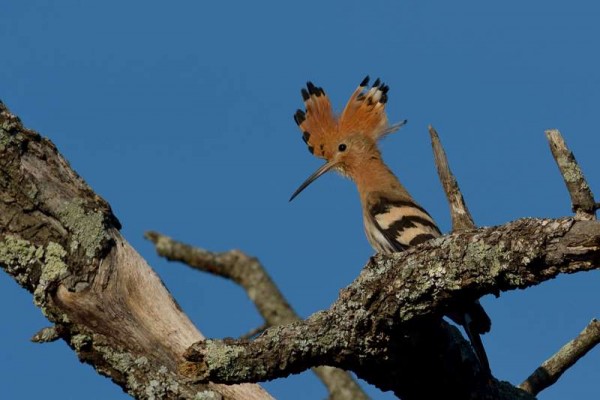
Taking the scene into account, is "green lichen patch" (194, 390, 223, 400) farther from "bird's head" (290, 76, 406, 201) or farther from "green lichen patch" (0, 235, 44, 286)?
"bird's head" (290, 76, 406, 201)

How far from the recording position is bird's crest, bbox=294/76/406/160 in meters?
7.35

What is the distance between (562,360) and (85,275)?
202 cm

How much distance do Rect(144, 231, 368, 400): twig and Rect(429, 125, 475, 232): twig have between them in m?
1.50

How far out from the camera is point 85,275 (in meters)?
3.63

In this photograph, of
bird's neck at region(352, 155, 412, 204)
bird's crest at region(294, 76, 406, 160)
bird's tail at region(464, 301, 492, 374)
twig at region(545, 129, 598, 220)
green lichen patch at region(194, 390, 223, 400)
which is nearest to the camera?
twig at region(545, 129, 598, 220)

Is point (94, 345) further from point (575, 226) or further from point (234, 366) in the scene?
point (575, 226)

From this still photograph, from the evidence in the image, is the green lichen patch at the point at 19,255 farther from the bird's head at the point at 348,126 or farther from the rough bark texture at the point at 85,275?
the bird's head at the point at 348,126

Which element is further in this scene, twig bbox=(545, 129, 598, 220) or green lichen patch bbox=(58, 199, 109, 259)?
green lichen patch bbox=(58, 199, 109, 259)

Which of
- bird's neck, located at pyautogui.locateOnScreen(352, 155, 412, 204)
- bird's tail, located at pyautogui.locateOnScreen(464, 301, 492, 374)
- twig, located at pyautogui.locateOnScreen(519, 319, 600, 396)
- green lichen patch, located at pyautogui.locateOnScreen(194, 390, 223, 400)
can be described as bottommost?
twig, located at pyautogui.locateOnScreen(519, 319, 600, 396)

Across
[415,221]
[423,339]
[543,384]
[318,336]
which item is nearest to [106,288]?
[318,336]

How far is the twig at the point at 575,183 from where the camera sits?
284 cm

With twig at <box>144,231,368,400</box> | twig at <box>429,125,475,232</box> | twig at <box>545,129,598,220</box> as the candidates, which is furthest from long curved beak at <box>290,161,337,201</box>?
twig at <box>545,129,598,220</box>

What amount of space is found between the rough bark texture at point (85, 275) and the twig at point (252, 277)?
5.31 ft

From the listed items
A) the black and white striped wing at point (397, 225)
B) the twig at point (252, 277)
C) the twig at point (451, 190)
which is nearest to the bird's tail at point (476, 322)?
the twig at point (451, 190)
